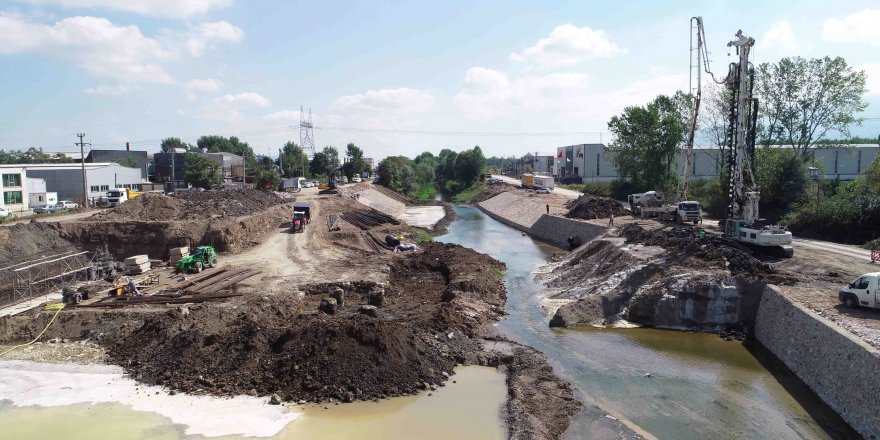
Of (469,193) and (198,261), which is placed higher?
(469,193)

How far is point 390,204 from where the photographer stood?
272 feet

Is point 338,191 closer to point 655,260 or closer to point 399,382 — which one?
point 655,260

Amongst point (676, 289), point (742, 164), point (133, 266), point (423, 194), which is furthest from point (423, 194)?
point (676, 289)

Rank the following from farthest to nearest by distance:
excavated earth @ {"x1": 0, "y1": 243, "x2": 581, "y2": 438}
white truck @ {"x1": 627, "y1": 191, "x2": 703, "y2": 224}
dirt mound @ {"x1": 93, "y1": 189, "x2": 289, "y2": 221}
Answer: dirt mound @ {"x1": 93, "y1": 189, "x2": 289, "y2": 221}
white truck @ {"x1": 627, "y1": 191, "x2": 703, "y2": 224}
excavated earth @ {"x1": 0, "y1": 243, "x2": 581, "y2": 438}

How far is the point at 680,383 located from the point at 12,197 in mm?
65757

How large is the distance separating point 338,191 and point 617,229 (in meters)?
42.6

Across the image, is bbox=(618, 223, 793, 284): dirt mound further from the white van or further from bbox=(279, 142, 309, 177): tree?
bbox=(279, 142, 309, 177): tree

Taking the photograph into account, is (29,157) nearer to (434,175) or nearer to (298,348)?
(434,175)

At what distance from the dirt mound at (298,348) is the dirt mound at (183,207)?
1958cm

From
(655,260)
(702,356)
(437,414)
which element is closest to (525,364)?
(437,414)

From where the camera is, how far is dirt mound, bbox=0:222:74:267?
32094mm

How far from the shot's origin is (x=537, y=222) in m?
60.1

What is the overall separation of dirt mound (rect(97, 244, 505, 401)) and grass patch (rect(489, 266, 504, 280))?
31.3ft

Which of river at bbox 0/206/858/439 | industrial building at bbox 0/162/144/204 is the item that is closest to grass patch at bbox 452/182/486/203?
industrial building at bbox 0/162/144/204
